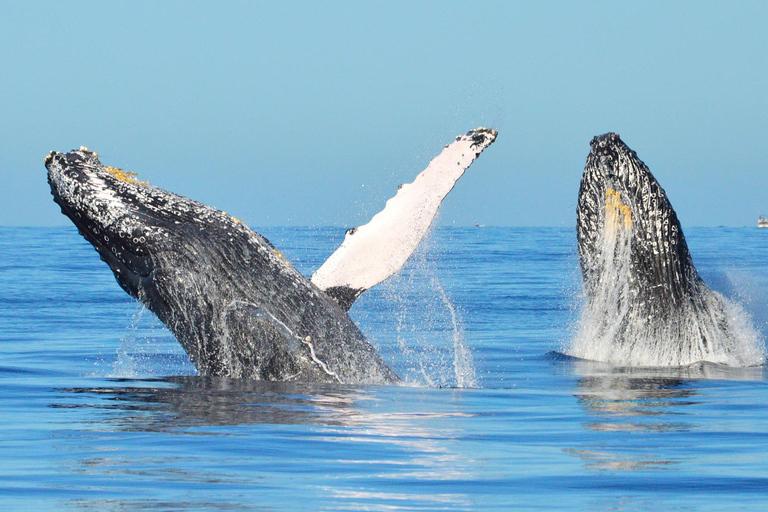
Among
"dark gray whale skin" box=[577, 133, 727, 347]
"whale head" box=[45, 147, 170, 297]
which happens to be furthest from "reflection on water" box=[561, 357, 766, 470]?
"whale head" box=[45, 147, 170, 297]

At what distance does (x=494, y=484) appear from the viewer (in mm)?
5828

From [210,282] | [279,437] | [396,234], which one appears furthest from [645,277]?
[279,437]

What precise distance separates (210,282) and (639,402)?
3465mm

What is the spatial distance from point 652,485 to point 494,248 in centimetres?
4049

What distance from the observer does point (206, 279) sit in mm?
9336

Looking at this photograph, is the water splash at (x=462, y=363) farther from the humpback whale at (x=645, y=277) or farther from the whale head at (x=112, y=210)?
the whale head at (x=112, y=210)

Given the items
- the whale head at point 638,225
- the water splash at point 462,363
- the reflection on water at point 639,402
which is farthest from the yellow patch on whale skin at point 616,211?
the water splash at point 462,363

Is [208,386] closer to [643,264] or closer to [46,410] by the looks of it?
[46,410]

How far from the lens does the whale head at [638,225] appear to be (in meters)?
11.9

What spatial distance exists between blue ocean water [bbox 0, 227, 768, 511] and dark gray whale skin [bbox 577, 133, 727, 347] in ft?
2.62

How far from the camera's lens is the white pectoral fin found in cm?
998

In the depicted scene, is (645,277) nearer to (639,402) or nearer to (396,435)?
(639,402)

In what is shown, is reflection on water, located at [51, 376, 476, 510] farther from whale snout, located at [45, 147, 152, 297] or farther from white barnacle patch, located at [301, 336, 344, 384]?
whale snout, located at [45, 147, 152, 297]

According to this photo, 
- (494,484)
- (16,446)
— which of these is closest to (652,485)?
(494,484)
